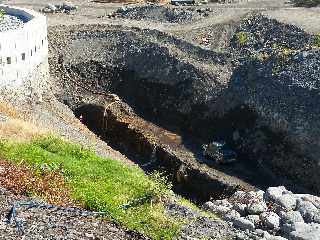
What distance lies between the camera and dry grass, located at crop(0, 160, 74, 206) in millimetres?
19922

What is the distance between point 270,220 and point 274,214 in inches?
41.6

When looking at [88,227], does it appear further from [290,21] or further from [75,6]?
[75,6]

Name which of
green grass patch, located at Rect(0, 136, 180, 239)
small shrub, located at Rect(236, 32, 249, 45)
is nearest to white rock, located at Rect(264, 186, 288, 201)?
green grass patch, located at Rect(0, 136, 180, 239)

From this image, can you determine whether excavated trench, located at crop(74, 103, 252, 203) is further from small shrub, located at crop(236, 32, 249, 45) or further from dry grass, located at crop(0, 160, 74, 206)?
dry grass, located at crop(0, 160, 74, 206)

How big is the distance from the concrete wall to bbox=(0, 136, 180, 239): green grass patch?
15.1 meters

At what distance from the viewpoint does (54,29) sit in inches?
2149

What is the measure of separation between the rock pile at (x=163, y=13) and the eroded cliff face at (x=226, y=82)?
4.53 meters

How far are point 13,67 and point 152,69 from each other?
12269mm

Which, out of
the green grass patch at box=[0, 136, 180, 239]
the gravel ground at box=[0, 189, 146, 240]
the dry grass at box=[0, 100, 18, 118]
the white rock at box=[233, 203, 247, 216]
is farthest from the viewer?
the dry grass at box=[0, 100, 18, 118]

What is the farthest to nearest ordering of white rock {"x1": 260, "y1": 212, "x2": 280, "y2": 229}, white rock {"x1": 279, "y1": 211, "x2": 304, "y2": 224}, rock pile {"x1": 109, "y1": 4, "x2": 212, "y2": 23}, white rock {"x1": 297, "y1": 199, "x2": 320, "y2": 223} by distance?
rock pile {"x1": 109, "y1": 4, "x2": 212, "y2": 23}
white rock {"x1": 297, "y1": 199, "x2": 320, "y2": 223}
white rock {"x1": 279, "y1": 211, "x2": 304, "y2": 224}
white rock {"x1": 260, "y1": 212, "x2": 280, "y2": 229}

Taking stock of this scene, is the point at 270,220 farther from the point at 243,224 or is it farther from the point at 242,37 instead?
the point at 242,37

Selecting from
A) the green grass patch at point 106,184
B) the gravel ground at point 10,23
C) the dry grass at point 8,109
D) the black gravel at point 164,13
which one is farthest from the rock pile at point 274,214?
the black gravel at point 164,13

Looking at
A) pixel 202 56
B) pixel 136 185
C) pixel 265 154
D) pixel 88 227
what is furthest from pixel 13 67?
pixel 88 227

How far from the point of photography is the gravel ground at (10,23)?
44000 mm
